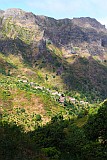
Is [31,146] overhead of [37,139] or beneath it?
overhead

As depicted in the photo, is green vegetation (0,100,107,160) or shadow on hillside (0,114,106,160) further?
green vegetation (0,100,107,160)

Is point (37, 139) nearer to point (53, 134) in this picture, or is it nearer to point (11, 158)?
point (53, 134)

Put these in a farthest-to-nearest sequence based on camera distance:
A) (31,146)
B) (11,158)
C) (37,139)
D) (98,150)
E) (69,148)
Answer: (37,139) → (69,148) → (98,150) → (31,146) → (11,158)

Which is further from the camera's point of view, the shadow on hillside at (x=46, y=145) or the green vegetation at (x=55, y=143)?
the green vegetation at (x=55, y=143)

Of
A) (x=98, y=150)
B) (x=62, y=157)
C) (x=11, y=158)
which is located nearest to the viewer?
(x=11, y=158)

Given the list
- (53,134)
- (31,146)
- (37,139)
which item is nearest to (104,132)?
(53,134)

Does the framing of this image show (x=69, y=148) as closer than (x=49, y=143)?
Yes

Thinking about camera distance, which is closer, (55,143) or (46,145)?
(55,143)

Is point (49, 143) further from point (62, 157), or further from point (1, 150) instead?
point (1, 150)

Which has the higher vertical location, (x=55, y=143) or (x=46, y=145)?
(x=55, y=143)
